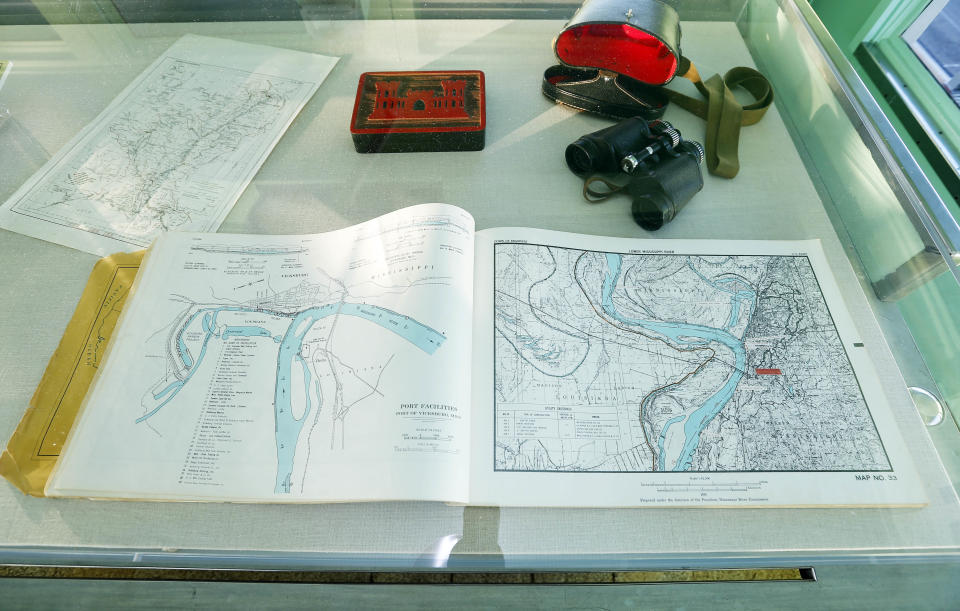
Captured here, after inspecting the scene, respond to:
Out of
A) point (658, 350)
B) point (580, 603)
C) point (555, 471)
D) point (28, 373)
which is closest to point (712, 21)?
point (658, 350)

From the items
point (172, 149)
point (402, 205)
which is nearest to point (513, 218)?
point (402, 205)

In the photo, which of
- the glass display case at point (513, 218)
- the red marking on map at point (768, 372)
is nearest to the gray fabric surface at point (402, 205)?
the glass display case at point (513, 218)

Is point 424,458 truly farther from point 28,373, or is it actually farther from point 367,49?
point 367,49

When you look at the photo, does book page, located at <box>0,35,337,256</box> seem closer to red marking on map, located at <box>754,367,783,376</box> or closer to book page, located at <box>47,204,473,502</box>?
book page, located at <box>47,204,473,502</box>

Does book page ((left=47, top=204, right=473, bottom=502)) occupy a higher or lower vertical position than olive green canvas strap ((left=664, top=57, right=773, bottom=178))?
lower

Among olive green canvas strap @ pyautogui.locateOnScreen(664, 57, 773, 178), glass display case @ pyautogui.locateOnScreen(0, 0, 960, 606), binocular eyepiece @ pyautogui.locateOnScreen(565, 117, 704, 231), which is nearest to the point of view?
glass display case @ pyautogui.locateOnScreen(0, 0, 960, 606)

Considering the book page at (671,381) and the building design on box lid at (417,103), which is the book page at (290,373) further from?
the building design on box lid at (417,103)

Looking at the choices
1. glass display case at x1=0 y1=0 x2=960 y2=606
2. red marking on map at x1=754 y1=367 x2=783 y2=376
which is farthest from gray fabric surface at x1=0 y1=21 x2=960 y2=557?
red marking on map at x1=754 y1=367 x2=783 y2=376
